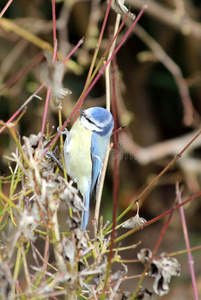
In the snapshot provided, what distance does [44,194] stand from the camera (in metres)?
0.62

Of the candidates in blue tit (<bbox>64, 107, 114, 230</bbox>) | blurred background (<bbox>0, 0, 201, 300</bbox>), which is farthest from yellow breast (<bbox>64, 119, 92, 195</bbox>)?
blurred background (<bbox>0, 0, 201, 300</bbox>)

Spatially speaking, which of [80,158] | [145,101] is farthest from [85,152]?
[145,101]

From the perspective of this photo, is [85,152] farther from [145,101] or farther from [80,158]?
[145,101]

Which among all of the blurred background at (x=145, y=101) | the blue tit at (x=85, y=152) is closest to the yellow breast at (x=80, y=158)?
the blue tit at (x=85, y=152)

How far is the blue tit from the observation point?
1.45 meters

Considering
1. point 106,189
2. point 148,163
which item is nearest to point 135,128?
point 148,163

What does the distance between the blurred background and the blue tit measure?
1035mm

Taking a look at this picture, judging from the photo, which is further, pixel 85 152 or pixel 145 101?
pixel 145 101

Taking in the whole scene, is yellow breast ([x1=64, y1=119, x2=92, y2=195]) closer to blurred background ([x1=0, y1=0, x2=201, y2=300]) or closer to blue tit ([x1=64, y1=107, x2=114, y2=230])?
blue tit ([x1=64, y1=107, x2=114, y2=230])

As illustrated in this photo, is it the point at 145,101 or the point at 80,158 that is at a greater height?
the point at 80,158

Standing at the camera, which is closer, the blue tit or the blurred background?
the blue tit

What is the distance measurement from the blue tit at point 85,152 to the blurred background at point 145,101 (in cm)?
103

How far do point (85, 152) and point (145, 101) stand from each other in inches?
65.9

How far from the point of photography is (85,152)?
151 cm
